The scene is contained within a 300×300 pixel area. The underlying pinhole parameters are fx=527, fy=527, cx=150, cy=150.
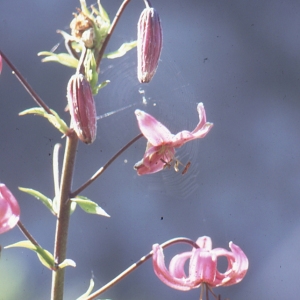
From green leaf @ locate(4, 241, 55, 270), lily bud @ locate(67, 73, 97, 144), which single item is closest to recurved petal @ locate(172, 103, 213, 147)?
lily bud @ locate(67, 73, 97, 144)

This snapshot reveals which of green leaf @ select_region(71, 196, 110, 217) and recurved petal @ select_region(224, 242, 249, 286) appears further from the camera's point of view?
recurved petal @ select_region(224, 242, 249, 286)

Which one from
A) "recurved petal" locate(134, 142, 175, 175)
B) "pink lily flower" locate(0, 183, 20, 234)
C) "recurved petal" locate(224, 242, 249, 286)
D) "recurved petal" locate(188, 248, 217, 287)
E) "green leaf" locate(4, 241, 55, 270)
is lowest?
"recurved petal" locate(224, 242, 249, 286)

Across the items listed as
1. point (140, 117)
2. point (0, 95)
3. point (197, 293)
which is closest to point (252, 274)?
point (197, 293)

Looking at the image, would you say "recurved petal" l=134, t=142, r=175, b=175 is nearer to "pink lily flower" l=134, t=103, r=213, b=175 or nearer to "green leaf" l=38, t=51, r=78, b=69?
"pink lily flower" l=134, t=103, r=213, b=175

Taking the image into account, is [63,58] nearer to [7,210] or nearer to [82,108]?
[82,108]

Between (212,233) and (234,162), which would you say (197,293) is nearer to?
(212,233)

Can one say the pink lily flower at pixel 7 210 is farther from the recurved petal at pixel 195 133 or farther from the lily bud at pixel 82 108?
the recurved petal at pixel 195 133
